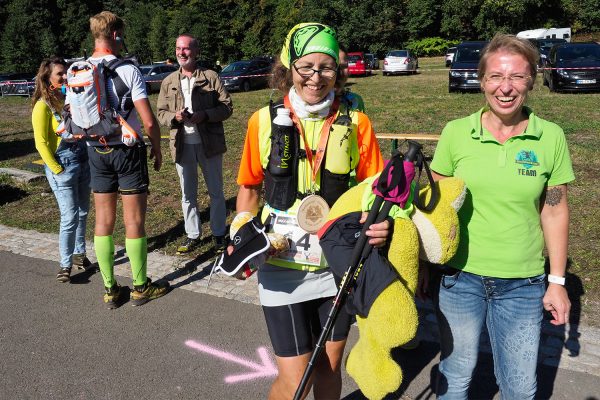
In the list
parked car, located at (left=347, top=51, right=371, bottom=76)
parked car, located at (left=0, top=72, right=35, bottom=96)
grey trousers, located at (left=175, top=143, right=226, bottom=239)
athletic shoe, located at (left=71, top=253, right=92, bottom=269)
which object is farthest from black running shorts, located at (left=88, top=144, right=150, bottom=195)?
parked car, located at (left=0, top=72, right=35, bottom=96)

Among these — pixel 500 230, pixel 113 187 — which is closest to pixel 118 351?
pixel 113 187

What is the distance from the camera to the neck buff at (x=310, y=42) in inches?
92.0

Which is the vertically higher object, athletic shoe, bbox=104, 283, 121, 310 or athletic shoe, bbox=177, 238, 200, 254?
athletic shoe, bbox=177, 238, 200, 254

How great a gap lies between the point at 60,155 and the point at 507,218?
4.28 m

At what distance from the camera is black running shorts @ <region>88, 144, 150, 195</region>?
13.9 feet

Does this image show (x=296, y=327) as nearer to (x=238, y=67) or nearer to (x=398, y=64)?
(x=238, y=67)

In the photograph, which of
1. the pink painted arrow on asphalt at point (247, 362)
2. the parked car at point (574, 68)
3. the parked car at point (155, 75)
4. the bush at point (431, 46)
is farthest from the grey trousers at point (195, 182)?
the bush at point (431, 46)

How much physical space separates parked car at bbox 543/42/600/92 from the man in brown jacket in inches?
568

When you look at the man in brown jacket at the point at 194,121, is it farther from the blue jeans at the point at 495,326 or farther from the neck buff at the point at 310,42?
the blue jeans at the point at 495,326

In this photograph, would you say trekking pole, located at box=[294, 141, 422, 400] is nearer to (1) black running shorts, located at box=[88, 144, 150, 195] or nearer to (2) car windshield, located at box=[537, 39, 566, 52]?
(1) black running shorts, located at box=[88, 144, 150, 195]

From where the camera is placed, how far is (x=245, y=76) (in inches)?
944

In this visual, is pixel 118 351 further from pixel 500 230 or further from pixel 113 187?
pixel 500 230

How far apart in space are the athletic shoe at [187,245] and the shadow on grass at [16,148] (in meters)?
7.84

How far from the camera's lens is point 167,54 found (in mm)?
53312
